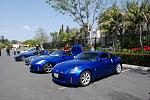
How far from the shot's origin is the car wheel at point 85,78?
8973mm

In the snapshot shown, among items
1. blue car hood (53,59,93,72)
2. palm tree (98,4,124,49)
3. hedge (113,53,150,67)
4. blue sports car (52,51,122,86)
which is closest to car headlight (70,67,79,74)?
blue sports car (52,51,122,86)

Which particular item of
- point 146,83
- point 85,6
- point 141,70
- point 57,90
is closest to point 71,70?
point 57,90

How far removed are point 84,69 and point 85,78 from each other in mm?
367

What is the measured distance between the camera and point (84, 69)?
9094 mm

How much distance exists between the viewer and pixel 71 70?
8914mm

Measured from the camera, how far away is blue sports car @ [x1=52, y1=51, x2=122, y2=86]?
886cm

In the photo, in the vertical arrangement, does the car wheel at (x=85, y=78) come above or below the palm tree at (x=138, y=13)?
below

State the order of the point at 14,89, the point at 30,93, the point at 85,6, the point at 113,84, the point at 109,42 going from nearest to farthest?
the point at 30,93
the point at 14,89
the point at 113,84
the point at 109,42
the point at 85,6

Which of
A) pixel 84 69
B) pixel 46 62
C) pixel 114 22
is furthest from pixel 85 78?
pixel 114 22

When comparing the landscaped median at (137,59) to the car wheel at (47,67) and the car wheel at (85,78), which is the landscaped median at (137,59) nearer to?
the car wheel at (47,67)

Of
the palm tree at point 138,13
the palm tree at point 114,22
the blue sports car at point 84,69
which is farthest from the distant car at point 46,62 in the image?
the palm tree at point 114,22

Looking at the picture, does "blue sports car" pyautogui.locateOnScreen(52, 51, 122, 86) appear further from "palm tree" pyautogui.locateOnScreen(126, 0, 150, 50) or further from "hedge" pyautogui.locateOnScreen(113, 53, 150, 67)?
"palm tree" pyautogui.locateOnScreen(126, 0, 150, 50)

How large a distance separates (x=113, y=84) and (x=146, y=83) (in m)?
1.30

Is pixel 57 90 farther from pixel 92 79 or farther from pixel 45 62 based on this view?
pixel 45 62
